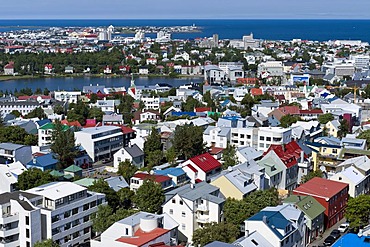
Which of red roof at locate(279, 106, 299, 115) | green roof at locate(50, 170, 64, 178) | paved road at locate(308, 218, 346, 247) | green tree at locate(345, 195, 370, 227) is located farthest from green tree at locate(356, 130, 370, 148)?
green roof at locate(50, 170, 64, 178)

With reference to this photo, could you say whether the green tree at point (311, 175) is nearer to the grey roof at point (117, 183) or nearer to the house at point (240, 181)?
the house at point (240, 181)

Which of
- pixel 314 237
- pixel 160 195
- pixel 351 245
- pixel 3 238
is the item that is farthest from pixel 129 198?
pixel 351 245

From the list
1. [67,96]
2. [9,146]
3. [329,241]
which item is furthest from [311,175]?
[67,96]

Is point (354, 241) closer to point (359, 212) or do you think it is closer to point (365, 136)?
point (359, 212)

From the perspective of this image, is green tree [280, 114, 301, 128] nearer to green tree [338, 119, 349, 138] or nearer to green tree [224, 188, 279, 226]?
green tree [338, 119, 349, 138]

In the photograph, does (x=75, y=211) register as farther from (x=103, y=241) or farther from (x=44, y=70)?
(x=44, y=70)

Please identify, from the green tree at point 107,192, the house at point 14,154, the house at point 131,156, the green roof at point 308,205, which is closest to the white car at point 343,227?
the green roof at point 308,205
